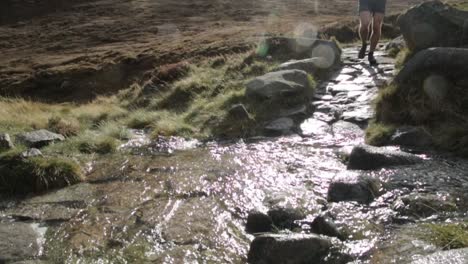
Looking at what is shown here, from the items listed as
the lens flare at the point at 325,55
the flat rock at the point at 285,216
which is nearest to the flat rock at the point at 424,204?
the flat rock at the point at 285,216

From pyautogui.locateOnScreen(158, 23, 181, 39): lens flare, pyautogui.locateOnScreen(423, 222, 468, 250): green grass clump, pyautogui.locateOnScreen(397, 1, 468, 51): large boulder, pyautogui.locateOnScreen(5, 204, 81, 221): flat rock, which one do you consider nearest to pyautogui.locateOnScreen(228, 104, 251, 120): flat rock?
pyautogui.locateOnScreen(397, 1, 468, 51): large boulder

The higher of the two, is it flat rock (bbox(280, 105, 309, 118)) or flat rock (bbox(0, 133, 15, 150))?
flat rock (bbox(0, 133, 15, 150))

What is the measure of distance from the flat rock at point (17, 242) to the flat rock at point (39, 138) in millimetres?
3222

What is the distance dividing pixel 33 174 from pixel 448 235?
211 inches

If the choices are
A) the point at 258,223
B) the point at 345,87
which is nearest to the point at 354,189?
the point at 258,223

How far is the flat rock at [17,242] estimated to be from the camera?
468 centimetres

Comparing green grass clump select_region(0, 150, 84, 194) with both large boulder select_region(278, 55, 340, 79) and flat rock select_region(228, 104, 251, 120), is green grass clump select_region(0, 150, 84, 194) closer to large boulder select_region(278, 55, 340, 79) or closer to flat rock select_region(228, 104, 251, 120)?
flat rock select_region(228, 104, 251, 120)

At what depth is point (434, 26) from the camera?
9.87m

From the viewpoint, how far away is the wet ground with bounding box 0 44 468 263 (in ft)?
15.3

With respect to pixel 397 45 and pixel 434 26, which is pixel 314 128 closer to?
pixel 434 26

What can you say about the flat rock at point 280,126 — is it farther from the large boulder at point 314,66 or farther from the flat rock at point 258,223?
the flat rock at point 258,223

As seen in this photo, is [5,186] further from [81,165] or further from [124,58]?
[124,58]

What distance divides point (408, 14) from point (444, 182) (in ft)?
20.4

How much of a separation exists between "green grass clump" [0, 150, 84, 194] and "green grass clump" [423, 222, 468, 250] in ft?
15.9
